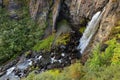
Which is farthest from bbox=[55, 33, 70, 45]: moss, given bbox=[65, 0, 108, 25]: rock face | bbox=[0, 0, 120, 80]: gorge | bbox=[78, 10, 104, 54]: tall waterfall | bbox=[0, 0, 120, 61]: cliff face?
bbox=[78, 10, 104, 54]: tall waterfall

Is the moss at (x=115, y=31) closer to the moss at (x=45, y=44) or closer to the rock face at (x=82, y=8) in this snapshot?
the rock face at (x=82, y=8)

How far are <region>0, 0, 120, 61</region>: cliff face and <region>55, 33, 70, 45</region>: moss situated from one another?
2.49 meters

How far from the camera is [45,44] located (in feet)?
176

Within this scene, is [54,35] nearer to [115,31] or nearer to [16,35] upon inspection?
[16,35]

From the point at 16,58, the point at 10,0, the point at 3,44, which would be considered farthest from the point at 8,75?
the point at 10,0

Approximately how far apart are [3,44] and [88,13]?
17.5 m

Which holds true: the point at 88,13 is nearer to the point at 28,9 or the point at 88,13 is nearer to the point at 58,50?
the point at 58,50

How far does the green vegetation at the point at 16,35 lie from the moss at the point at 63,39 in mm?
5899

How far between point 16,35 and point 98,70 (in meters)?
37.6

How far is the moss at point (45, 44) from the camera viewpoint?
173ft

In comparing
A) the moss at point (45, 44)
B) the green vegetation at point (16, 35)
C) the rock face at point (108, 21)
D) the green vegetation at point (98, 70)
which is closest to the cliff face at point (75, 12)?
the rock face at point (108, 21)

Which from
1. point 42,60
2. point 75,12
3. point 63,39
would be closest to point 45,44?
point 63,39

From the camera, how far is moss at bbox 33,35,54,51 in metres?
52.8

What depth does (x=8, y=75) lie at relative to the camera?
48.0 m
